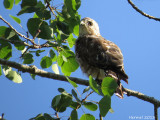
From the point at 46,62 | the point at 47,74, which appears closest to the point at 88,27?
the point at 46,62

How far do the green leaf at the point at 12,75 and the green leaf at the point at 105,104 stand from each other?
1.23 meters

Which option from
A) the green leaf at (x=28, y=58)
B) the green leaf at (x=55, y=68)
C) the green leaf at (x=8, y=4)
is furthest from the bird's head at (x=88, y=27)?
the green leaf at (x=8, y=4)

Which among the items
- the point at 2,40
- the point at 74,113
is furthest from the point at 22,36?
the point at 74,113

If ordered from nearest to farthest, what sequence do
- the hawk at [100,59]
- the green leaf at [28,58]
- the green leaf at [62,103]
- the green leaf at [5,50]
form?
the green leaf at [62,103]
the green leaf at [5,50]
the green leaf at [28,58]
the hawk at [100,59]

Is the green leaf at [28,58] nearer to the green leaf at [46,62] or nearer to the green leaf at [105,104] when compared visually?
the green leaf at [46,62]

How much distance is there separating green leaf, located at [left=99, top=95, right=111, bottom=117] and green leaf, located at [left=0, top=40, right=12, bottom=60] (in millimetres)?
1347

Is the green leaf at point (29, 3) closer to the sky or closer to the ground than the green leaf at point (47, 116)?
closer to the sky

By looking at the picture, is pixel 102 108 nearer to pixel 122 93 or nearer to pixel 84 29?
pixel 122 93

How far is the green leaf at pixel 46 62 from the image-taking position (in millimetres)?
3348

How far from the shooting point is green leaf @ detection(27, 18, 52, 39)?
275 cm

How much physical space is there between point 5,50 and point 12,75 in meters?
0.31

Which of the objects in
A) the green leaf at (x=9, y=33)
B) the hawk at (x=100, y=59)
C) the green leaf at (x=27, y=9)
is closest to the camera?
the green leaf at (x=27, y=9)

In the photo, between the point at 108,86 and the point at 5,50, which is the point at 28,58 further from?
the point at 108,86

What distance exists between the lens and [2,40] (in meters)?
2.93
